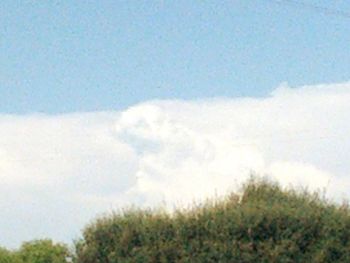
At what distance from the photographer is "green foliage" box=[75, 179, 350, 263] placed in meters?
24.6

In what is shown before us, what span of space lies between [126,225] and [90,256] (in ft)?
4.07

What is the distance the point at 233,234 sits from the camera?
981 inches

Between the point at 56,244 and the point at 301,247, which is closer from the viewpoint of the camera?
the point at 301,247

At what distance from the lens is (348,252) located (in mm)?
24828

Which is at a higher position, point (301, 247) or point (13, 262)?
point (13, 262)

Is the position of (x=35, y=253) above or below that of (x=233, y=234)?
above

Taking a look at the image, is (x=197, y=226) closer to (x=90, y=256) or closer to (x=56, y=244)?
(x=90, y=256)

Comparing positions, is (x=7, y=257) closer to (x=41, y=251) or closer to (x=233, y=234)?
(x=41, y=251)

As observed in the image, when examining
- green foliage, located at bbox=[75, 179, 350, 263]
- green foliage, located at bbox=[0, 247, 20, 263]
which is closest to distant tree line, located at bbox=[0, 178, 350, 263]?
green foliage, located at bbox=[75, 179, 350, 263]

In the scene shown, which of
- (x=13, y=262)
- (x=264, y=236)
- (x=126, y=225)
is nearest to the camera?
(x=264, y=236)

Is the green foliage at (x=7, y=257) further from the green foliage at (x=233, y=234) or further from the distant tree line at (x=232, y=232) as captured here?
the green foliage at (x=233, y=234)

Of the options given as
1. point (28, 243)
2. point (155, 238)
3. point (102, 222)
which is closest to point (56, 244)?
point (28, 243)

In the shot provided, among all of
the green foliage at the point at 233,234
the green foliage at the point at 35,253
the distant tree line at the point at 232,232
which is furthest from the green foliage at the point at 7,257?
the green foliage at the point at 233,234

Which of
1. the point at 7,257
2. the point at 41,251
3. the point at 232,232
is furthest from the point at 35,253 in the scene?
the point at 232,232
